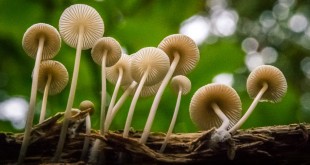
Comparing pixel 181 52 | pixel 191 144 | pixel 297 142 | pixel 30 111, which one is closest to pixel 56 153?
pixel 30 111

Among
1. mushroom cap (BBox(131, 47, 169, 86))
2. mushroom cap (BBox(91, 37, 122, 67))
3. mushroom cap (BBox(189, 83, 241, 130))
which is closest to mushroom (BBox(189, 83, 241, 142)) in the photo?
mushroom cap (BBox(189, 83, 241, 130))

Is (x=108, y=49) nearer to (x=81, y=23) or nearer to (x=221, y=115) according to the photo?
(x=81, y=23)

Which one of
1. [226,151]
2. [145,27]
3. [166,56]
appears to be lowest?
[226,151]

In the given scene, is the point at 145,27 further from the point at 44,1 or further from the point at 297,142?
the point at 297,142

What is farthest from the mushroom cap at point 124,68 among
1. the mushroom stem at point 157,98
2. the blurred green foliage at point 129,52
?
the blurred green foliage at point 129,52

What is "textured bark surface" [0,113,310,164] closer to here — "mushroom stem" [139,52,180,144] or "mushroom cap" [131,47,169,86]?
"mushroom stem" [139,52,180,144]

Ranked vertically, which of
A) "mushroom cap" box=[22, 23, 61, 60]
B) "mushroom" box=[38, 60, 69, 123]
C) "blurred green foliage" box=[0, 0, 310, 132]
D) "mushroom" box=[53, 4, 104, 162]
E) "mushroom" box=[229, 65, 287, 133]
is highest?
"blurred green foliage" box=[0, 0, 310, 132]

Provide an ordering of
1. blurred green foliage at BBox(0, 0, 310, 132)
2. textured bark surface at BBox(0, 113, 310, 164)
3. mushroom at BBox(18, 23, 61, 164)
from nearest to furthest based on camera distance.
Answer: textured bark surface at BBox(0, 113, 310, 164) → mushroom at BBox(18, 23, 61, 164) → blurred green foliage at BBox(0, 0, 310, 132)
